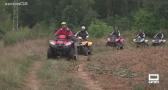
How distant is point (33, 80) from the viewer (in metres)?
16.9

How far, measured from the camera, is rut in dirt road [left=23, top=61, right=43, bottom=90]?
15.4m

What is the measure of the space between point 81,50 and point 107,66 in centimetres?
644

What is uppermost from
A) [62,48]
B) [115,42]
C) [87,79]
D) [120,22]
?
[120,22]

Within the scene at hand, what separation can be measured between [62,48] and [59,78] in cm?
748

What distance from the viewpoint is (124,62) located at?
2153cm

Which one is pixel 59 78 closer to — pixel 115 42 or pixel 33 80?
pixel 33 80

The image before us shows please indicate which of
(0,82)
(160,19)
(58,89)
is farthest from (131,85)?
(160,19)

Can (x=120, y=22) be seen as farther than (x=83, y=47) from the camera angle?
Yes

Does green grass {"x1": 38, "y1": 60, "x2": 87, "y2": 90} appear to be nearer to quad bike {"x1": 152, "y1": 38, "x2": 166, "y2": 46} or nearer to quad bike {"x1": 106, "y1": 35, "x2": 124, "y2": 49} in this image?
quad bike {"x1": 106, "y1": 35, "x2": 124, "y2": 49}

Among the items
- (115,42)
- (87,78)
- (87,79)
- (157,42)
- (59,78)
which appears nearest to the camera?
(59,78)

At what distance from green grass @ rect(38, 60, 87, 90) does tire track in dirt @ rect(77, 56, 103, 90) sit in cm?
29

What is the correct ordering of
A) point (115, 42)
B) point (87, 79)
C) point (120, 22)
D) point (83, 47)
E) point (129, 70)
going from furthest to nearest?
point (120, 22)
point (115, 42)
point (83, 47)
point (129, 70)
point (87, 79)

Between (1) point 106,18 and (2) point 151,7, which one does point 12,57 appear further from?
(1) point 106,18

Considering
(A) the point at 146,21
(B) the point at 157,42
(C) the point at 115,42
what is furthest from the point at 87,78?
(A) the point at 146,21
